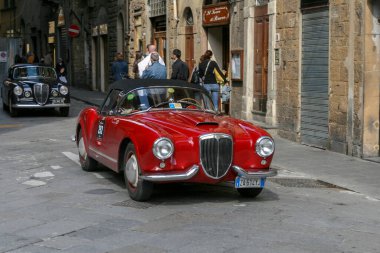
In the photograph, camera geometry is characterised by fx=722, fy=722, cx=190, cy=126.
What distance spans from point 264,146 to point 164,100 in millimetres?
1765

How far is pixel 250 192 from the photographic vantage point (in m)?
8.73

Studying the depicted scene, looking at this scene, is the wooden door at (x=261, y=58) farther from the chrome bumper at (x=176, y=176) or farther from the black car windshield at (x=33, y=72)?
the chrome bumper at (x=176, y=176)

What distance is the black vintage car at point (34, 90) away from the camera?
2031 cm

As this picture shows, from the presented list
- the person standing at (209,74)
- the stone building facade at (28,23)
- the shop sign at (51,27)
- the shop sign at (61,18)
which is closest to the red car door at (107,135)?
the person standing at (209,74)

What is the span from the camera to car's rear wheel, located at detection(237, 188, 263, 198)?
869cm

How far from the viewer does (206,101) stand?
32.2ft

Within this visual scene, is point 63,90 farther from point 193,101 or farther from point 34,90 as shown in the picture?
point 193,101

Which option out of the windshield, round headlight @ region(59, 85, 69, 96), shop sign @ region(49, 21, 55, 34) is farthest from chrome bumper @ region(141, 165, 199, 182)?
shop sign @ region(49, 21, 55, 34)

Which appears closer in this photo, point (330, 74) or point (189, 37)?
point (330, 74)

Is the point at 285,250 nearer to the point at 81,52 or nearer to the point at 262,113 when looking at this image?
the point at 262,113

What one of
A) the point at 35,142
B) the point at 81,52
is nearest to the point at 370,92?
the point at 35,142

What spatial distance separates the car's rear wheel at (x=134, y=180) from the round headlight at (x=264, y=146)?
1.32 m

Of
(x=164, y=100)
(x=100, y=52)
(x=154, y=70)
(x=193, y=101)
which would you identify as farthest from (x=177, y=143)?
(x=100, y=52)

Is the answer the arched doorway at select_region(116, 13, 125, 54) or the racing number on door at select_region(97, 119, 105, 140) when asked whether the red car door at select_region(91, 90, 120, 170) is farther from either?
the arched doorway at select_region(116, 13, 125, 54)
